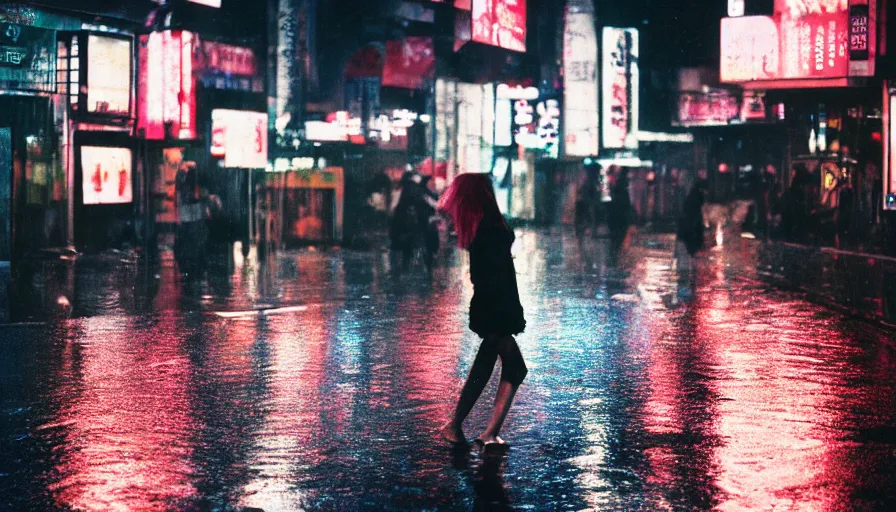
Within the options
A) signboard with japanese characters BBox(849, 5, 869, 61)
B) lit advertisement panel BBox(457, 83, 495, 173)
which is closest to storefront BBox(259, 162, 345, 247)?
signboard with japanese characters BBox(849, 5, 869, 61)

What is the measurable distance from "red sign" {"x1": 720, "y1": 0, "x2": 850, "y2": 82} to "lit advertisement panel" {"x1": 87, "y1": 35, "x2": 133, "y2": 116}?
18.3 meters

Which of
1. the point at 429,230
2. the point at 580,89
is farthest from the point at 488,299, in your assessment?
the point at 580,89

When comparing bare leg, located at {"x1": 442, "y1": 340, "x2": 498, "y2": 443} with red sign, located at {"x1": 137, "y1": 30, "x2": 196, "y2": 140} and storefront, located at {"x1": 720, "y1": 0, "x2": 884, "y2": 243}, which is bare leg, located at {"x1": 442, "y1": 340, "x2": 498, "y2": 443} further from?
red sign, located at {"x1": 137, "y1": 30, "x2": 196, "y2": 140}

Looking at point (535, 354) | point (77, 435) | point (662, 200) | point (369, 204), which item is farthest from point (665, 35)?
point (77, 435)

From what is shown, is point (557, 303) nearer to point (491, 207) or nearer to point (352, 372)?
point (352, 372)

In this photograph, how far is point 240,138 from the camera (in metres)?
37.6

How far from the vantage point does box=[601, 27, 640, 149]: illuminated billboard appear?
73000mm

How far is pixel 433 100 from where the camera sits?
54344mm

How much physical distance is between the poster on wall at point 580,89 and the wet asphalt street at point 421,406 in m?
52.8

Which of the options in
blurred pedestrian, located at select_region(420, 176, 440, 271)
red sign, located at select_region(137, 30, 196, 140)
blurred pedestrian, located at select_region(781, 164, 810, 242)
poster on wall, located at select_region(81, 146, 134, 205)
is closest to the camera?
blurred pedestrian, located at select_region(420, 176, 440, 271)

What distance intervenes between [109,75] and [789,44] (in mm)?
19609

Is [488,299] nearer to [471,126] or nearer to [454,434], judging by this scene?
[454,434]

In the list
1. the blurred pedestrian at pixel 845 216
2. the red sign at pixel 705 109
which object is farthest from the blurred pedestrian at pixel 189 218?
the red sign at pixel 705 109

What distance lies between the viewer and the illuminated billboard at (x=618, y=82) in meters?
73.0
